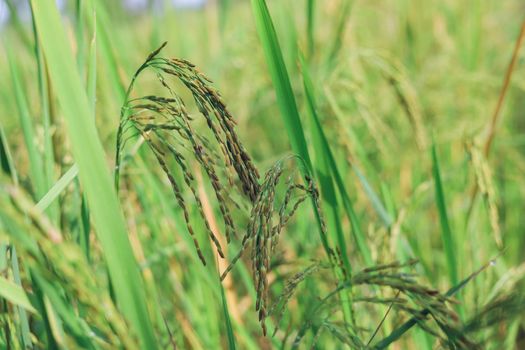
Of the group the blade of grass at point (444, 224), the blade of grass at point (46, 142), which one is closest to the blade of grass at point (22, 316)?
the blade of grass at point (46, 142)

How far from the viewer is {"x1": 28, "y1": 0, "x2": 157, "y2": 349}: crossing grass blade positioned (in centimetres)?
44

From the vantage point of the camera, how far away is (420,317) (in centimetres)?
50

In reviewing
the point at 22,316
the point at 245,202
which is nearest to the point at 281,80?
the point at 245,202

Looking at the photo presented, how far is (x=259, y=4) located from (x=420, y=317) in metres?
0.35

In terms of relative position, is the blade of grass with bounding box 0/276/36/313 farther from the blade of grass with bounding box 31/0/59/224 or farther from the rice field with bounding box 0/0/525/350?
the blade of grass with bounding box 31/0/59/224

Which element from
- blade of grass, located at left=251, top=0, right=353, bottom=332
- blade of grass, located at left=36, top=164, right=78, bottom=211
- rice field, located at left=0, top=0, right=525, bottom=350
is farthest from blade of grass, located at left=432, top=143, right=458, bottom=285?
blade of grass, located at left=36, top=164, right=78, bottom=211

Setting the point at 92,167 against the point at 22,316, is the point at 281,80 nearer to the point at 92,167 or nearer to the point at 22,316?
the point at 92,167

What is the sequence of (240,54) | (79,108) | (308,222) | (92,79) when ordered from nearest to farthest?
(79,108) → (92,79) → (308,222) → (240,54)

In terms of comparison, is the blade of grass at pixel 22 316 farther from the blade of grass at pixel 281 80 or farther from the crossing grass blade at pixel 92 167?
the blade of grass at pixel 281 80

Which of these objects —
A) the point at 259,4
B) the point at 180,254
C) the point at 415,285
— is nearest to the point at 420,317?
the point at 415,285

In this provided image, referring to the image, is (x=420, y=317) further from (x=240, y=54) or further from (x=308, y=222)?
(x=240, y=54)

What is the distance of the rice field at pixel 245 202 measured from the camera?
0.46 meters

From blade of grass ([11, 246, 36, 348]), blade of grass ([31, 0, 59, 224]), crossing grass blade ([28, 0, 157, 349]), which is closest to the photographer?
crossing grass blade ([28, 0, 157, 349])

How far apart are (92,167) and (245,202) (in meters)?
0.43
